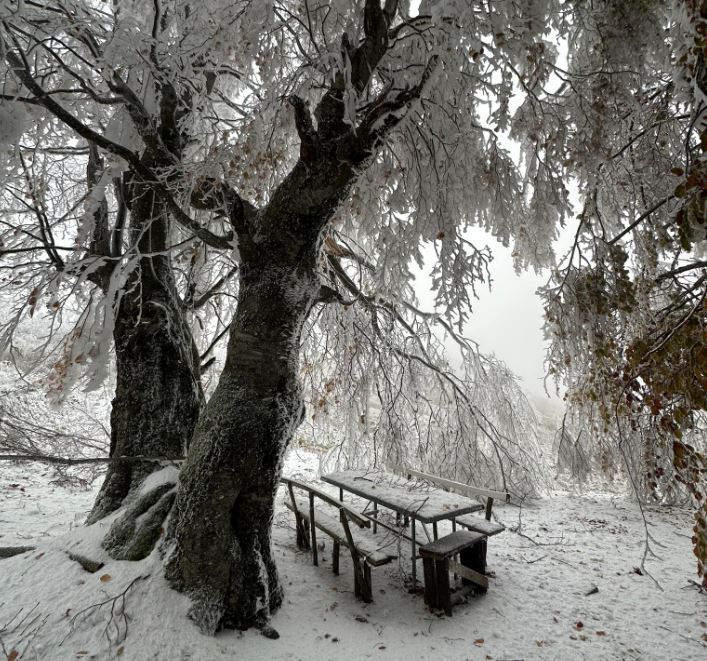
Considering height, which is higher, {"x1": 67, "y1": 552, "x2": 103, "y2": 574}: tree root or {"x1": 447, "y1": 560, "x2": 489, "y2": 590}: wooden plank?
{"x1": 67, "y1": 552, "x2": 103, "y2": 574}: tree root

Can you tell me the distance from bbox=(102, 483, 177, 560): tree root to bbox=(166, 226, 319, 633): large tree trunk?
232 mm

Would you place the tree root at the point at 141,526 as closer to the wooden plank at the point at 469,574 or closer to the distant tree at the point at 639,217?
the wooden plank at the point at 469,574


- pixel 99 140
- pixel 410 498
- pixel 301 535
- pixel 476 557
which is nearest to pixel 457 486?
pixel 476 557

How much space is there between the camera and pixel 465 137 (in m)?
3.12

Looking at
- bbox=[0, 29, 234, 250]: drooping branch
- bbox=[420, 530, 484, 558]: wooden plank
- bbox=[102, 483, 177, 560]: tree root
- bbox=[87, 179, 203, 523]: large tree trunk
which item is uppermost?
bbox=[0, 29, 234, 250]: drooping branch

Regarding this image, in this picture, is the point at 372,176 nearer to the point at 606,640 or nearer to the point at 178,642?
the point at 178,642

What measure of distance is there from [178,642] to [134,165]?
312 cm

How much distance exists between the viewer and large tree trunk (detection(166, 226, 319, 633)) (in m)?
2.72

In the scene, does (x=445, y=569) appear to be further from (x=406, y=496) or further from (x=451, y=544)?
(x=406, y=496)

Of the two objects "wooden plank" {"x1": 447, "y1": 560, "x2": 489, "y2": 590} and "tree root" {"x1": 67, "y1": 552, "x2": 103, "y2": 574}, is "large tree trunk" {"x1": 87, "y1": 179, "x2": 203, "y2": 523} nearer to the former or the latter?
"tree root" {"x1": 67, "y1": 552, "x2": 103, "y2": 574}

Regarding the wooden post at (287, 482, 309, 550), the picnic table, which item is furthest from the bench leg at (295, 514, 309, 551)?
the picnic table

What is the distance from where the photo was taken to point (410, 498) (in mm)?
3949

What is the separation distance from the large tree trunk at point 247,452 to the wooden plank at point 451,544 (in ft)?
4.00

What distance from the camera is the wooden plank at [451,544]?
3.38 meters
